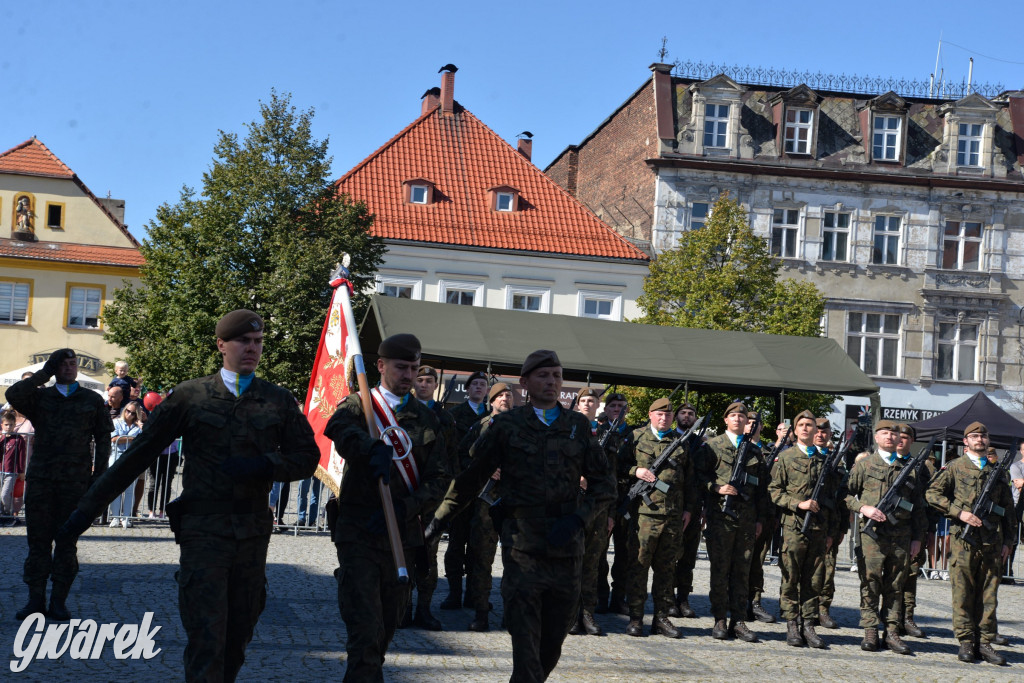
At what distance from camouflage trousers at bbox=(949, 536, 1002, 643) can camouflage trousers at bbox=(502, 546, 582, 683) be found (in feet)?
18.0

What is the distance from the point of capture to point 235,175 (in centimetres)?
3259

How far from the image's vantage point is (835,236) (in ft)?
132

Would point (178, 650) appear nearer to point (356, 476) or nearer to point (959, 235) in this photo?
point (356, 476)

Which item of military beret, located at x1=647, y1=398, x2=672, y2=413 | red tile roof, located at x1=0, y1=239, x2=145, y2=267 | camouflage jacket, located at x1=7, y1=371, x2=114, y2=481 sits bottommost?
camouflage jacket, located at x1=7, y1=371, x2=114, y2=481

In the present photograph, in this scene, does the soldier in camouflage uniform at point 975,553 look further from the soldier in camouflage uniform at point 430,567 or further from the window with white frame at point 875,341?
the window with white frame at point 875,341

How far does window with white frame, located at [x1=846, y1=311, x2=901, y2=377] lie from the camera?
40031 mm

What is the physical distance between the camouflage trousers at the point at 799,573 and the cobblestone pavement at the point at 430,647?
347mm

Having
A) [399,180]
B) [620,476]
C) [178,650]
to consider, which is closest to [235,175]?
[399,180]

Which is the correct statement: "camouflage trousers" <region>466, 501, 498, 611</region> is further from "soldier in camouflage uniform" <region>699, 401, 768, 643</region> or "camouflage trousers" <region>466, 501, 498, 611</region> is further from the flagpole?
the flagpole

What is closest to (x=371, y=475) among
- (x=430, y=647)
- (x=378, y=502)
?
(x=378, y=502)

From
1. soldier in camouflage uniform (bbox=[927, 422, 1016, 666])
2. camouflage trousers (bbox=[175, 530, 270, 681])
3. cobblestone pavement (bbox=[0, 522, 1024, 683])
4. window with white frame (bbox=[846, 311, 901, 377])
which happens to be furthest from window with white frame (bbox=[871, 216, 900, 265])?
camouflage trousers (bbox=[175, 530, 270, 681])

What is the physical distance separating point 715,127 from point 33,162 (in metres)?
26.9

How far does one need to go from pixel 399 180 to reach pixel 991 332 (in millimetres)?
21807

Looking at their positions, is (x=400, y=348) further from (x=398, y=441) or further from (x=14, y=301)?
(x=14, y=301)
